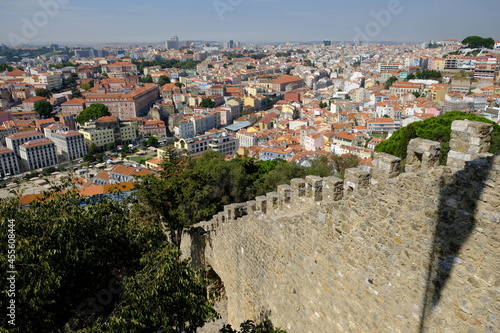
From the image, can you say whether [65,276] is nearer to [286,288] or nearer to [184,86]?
[286,288]

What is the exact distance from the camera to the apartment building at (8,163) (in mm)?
52688

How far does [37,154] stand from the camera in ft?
185

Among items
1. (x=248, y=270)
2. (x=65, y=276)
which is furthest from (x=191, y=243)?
(x=65, y=276)

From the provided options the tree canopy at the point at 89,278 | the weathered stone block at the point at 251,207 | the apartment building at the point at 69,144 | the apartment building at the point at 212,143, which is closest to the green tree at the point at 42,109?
the apartment building at the point at 69,144

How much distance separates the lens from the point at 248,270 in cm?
730

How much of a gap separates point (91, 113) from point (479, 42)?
92869 mm

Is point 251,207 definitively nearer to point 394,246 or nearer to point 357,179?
point 357,179

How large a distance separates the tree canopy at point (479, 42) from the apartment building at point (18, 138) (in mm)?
99620

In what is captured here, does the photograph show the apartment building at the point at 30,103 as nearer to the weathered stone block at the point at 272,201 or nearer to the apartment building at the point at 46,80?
the apartment building at the point at 46,80

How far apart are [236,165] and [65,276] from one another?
45.5 feet

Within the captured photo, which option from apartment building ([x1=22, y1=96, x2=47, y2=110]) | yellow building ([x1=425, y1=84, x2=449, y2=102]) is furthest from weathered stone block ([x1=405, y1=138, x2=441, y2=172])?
apartment building ([x1=22, y1=96, x2=47, y2=110])

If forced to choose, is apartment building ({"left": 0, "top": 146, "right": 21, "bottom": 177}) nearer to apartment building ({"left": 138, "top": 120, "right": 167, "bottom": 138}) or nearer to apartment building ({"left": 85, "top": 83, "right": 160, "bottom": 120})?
apartment building ({"left": 138, "top": 120, "right": 167, "bottom": 138})

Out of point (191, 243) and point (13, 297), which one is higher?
point (13, 297)

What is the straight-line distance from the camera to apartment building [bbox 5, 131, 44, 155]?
5653cm
